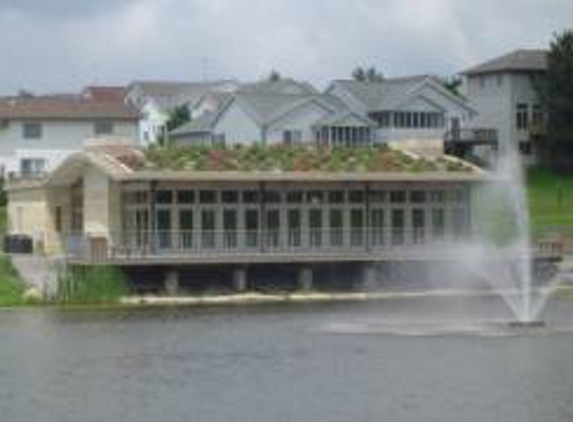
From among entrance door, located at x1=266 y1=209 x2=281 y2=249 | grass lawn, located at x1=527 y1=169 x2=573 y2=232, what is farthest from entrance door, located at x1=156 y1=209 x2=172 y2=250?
grass lawn, located at x1=527 y1=169 x2=573 y2=232

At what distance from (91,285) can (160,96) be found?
112766 mm

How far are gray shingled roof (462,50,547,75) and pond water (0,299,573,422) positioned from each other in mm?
64975

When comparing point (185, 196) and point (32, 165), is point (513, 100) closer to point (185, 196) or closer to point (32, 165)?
point (32, 165)

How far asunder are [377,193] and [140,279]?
535 inches

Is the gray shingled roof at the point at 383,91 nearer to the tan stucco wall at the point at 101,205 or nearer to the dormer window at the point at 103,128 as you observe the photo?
the dormer window at the point at 103,128

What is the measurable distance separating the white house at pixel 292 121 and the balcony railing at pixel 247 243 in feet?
121

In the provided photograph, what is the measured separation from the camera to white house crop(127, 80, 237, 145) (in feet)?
563

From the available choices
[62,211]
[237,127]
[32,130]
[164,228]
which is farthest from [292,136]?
[164,228]

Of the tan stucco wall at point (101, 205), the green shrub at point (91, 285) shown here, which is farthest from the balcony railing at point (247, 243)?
the tan stucco wall at point (101, 205)

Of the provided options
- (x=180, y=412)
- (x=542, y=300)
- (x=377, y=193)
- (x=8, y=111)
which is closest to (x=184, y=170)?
(x=377, y=193)

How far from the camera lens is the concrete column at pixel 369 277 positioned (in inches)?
3120

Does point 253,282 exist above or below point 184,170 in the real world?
below

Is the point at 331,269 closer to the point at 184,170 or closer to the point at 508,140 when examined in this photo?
the point at 184,170

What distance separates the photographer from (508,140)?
424ft
